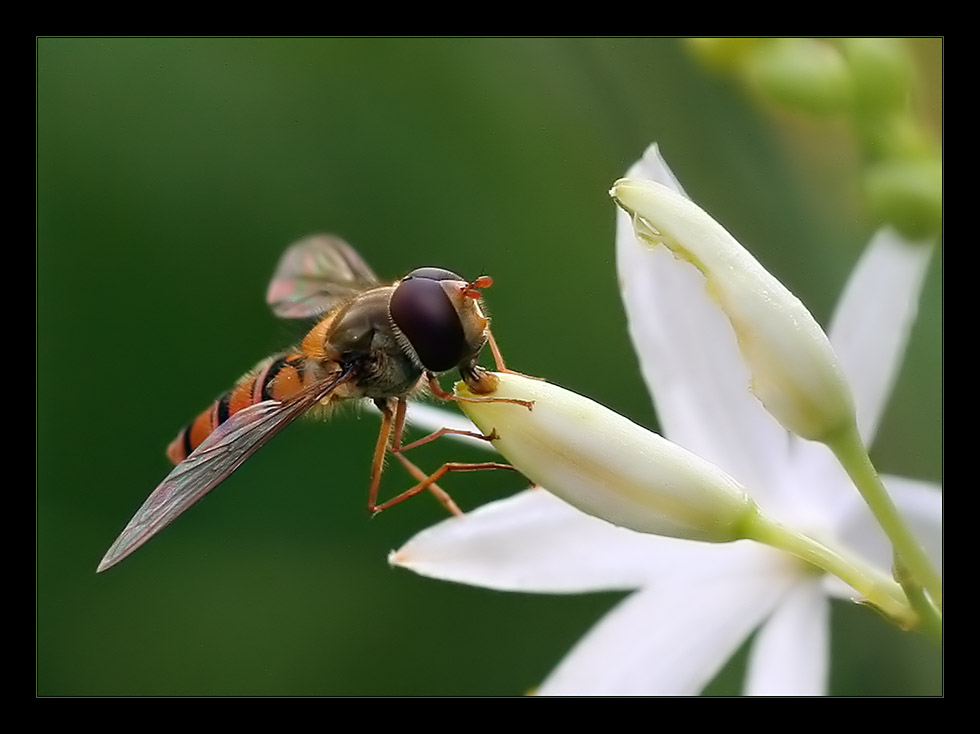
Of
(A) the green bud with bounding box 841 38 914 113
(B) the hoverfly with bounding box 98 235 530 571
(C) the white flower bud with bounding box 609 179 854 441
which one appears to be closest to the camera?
(C) the white flower bud with bounding box 609 179 854 441

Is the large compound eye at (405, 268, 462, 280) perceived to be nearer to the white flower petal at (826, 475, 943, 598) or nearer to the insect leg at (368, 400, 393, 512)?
the insect leg at (368, 400, 393, 512)

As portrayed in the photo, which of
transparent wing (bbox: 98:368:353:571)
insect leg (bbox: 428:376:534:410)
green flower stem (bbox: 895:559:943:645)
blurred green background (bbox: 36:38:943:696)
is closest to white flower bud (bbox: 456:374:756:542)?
insect leg (bbox: 428:376:534:410)

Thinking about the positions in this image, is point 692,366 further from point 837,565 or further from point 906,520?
point 837,565

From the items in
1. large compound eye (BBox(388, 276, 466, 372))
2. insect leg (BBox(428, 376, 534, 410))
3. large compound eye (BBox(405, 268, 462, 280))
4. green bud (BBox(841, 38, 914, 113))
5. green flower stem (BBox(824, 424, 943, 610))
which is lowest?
green flower stem (BBox(824, 424, 943, 610))

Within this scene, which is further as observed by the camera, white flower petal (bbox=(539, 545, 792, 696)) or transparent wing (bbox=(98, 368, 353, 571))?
white flower petal (bbox=(539, 545, 792, 696))

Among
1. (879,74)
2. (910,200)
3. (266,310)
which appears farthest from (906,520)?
(266,310)

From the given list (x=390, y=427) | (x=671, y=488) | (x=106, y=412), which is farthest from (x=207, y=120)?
(x=671, y=488)

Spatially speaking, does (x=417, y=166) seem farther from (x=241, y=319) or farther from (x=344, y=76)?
(x=241, y=319)
